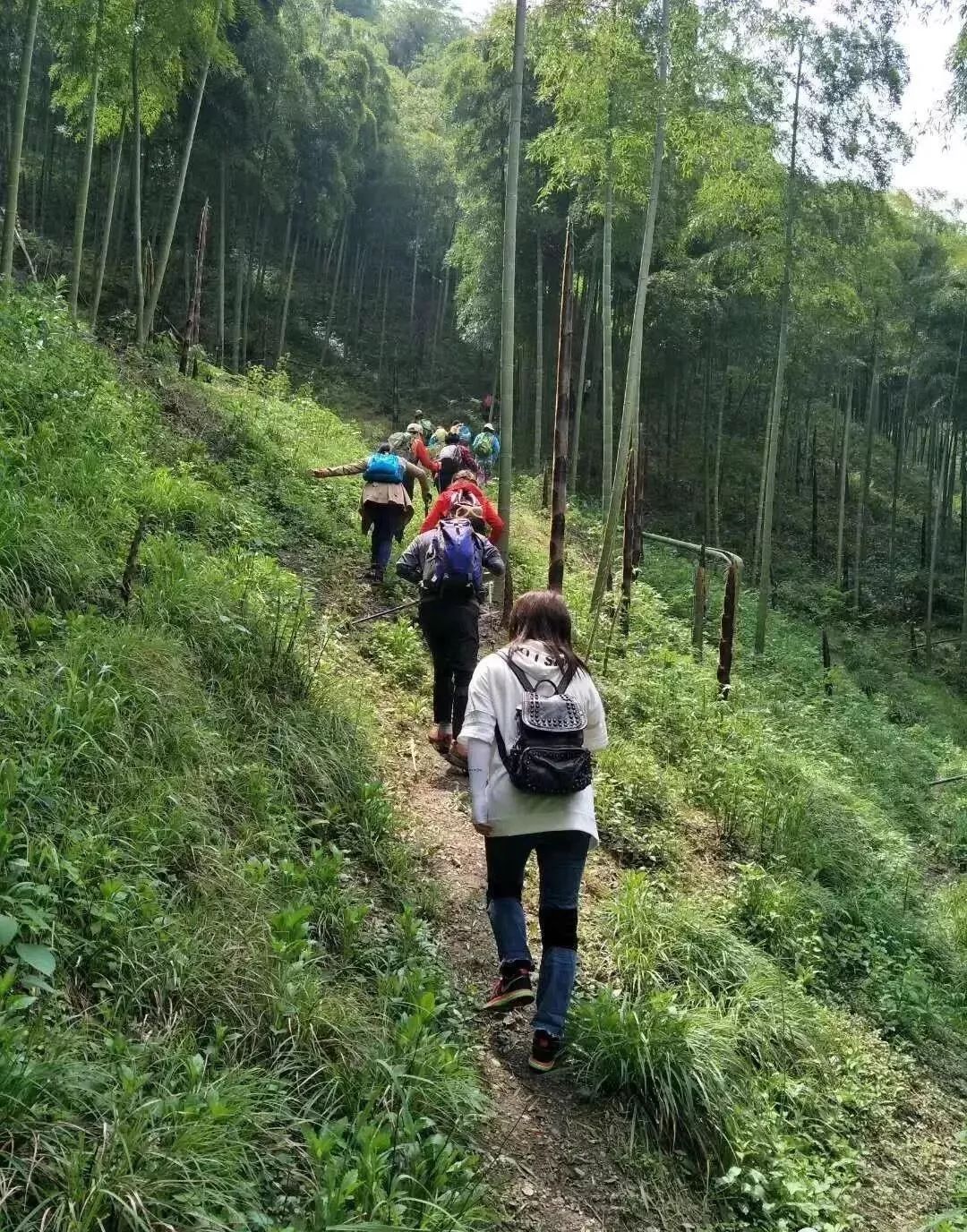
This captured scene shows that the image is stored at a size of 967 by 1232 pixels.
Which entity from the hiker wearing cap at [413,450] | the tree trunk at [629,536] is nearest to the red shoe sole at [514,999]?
the hiker wearing cap at [413,450]

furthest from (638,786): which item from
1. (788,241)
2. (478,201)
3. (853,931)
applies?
(478,201)

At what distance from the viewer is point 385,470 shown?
6848mm

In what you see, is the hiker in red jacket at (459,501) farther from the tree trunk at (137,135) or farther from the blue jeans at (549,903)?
the tree trunk at (137,135)

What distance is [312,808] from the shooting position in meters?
3.59

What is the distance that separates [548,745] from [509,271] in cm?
553

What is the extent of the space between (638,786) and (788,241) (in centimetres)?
978

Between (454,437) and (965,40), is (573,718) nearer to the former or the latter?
(965,40)

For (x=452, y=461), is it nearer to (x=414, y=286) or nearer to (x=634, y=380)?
(x=634, y=380)

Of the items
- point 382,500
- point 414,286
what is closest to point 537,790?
point 382,500

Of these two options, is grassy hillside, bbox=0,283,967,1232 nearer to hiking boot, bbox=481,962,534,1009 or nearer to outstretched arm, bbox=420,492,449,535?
hiking boot, bbox=481,962,534,1009

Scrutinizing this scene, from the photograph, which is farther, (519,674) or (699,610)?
(699,610)

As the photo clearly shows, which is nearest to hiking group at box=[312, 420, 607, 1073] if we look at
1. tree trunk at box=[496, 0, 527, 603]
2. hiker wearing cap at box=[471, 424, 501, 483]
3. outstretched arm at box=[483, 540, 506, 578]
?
outstretched arm at box=[483, 540, 506, 578]

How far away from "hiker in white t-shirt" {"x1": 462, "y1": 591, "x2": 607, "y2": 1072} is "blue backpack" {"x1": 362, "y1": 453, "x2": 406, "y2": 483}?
13.8 ft

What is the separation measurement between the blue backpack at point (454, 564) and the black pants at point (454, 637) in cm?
10
